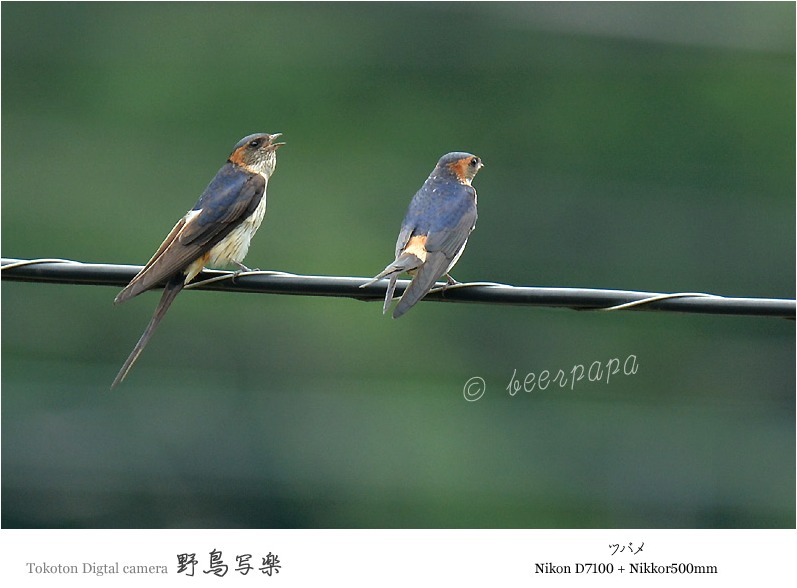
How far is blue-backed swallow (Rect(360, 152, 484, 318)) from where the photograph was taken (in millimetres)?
6461

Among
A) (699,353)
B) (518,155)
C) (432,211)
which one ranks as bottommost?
(432,211)

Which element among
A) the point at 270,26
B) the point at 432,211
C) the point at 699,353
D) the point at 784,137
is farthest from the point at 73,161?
the point at 432,211

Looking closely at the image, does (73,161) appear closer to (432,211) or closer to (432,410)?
(432,410)

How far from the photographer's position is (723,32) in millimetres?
31578

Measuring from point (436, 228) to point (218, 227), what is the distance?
115 cm

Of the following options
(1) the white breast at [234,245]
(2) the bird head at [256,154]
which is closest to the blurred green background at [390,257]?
(2) the bird head at [256,154]

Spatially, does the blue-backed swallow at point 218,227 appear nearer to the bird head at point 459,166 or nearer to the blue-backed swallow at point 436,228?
the blue-backed swallow at point 436,228

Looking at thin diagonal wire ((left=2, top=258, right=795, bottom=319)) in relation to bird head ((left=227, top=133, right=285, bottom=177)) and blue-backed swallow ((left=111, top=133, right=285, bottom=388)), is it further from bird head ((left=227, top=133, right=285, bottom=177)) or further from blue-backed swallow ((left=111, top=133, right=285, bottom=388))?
bird head ((left=227, top=133, right=285, bottom=177))

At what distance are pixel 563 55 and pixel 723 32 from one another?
3589 millimetres

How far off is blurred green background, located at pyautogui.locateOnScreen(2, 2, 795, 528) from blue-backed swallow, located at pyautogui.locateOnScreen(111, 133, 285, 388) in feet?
52.1

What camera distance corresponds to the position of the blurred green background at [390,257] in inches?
991

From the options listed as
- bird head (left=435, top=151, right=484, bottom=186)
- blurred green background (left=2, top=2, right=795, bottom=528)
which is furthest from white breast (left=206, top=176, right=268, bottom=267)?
blurred green background (left=2, top=2, right=795, bottom=528)

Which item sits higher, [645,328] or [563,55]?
[563,55]

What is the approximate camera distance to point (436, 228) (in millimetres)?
7398
